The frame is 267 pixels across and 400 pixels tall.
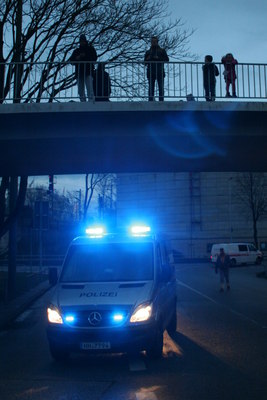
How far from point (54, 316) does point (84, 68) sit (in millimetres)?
8060

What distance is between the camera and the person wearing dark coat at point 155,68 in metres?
14.5

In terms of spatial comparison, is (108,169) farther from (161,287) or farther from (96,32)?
(161,287)

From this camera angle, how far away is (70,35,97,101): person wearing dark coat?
14.5 m

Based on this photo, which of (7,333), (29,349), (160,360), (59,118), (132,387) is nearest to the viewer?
(132,387)

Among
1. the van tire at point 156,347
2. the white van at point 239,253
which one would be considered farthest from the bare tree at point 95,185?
the van tire at point 156,347

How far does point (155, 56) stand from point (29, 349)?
8675 millimetres

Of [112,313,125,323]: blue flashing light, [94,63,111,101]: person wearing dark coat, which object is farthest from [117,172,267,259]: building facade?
[112,313,125,323]: blue flashing light

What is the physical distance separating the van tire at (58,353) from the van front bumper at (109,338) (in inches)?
8.7

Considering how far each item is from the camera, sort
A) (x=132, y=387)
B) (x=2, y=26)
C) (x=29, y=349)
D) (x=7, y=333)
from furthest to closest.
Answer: (x=2, y=26)
(x=7, y=333)
(x=29, y=349)
(x=132, y=387)

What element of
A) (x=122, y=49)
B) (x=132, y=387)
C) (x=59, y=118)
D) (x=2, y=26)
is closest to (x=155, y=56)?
(x=59, y=118)

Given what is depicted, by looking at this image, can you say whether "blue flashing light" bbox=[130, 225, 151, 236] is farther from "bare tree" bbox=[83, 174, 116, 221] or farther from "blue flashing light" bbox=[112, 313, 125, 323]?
"bare tree" bbox=[83, 174, 116, 221]

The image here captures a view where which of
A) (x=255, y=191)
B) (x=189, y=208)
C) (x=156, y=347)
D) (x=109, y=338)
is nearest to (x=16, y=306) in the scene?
(x=156, y=347)

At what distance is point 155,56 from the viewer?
49.1 ft

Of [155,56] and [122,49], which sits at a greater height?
[122,49]
